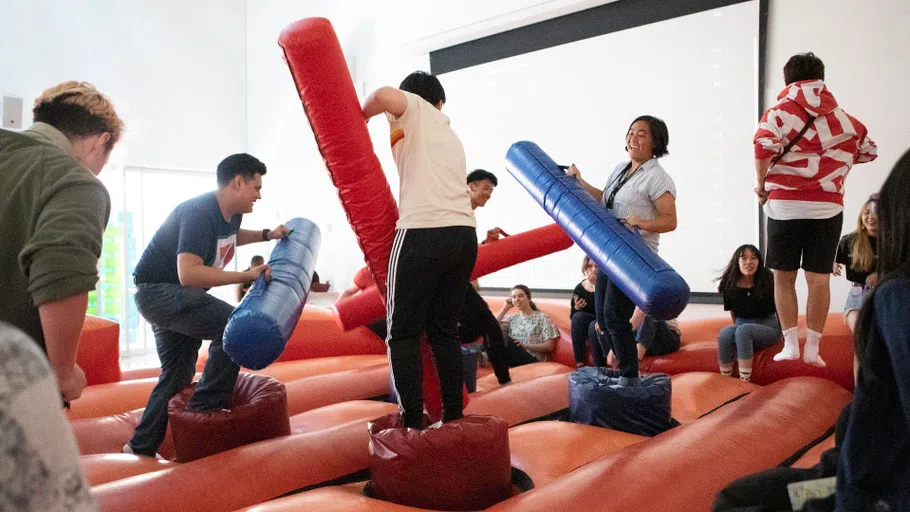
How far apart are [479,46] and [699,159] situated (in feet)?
8.09

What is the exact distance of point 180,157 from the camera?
830 cm

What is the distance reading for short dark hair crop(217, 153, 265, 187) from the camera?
2.93 m

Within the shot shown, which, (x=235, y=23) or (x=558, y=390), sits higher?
(x=235, y=23)

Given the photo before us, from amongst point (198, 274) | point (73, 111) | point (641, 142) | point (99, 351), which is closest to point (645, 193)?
point (641, 142)

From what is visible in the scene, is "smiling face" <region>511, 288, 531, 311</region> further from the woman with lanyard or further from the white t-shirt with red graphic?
the white t-shirt with red graphic

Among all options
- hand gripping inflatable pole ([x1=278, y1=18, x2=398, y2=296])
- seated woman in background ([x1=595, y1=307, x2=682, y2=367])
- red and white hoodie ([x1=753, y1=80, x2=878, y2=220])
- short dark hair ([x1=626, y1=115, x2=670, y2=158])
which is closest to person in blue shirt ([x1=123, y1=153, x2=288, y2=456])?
hand gripping inflatable pole ([x1=278, y1=18, x2=398, y2=296])

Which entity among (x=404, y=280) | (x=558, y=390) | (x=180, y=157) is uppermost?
(x=180, y=157)

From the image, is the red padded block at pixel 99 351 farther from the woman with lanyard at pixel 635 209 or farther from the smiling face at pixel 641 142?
the smiling face at pixel 641 142

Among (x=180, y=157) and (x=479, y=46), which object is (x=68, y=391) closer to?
(x=479, y=46)

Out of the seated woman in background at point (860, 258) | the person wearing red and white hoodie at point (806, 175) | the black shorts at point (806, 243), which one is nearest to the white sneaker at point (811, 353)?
the person wearing red and white hoodie at point (806, 175)

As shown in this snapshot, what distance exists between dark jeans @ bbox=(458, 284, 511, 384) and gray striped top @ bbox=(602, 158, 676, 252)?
105cm

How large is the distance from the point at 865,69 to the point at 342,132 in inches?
145

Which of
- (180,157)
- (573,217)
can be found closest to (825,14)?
(573,217)

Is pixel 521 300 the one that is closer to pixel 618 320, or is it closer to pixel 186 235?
pixel 618 320
